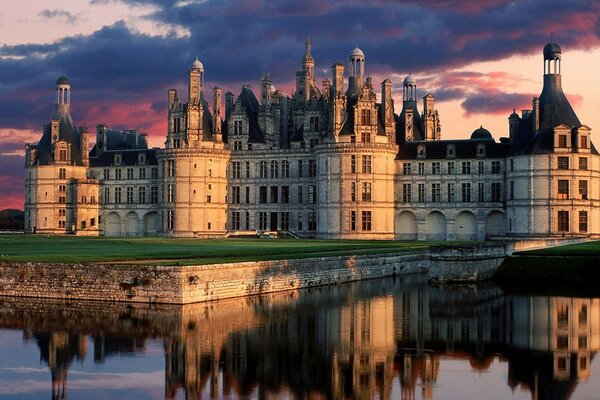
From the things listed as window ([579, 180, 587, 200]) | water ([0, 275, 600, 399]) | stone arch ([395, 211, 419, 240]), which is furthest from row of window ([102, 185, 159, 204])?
water ([0, 275, 600, 399])

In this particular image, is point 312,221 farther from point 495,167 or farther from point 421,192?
point 495,167

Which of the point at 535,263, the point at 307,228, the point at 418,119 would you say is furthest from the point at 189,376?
the point at 418,119

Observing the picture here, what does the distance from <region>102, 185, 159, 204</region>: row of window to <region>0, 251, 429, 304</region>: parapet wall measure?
5131 cm

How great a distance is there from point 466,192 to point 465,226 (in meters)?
3.09

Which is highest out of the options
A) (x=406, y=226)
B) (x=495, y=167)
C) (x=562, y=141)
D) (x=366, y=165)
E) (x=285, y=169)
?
Result: (x=562, y=141)

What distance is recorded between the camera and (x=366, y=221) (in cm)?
7975

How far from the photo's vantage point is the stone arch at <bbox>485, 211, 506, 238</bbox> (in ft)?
262

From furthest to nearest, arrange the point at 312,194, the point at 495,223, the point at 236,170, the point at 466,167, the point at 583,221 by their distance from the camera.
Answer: the point at 236,170 < the point at 312,194 < the point at 466,167 < the point at 495,223 < the point at 583,221

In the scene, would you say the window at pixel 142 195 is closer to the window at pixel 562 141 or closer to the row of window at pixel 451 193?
A: the row of window at pixel 451 193

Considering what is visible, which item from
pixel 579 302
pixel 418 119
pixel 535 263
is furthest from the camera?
pixel 418 119

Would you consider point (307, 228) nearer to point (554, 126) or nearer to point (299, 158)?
point (299, 158)

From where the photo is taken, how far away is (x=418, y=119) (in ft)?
301

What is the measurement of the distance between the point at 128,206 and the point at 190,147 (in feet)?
42.5

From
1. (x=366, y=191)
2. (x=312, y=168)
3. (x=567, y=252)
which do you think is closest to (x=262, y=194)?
(x=312, y=168)
